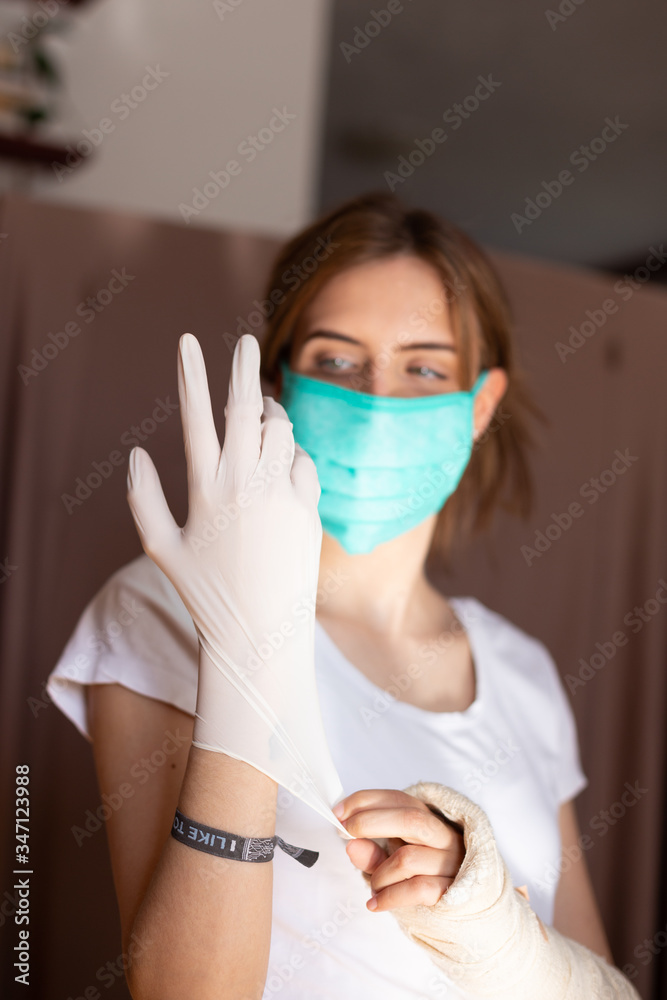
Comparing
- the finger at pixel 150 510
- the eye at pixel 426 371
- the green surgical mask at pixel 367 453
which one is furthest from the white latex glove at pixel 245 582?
the eye at pixel 426 371

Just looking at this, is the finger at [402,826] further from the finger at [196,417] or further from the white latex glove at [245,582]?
the finger at [196,417]

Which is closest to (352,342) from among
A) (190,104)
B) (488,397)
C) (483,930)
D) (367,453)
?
(367,453)

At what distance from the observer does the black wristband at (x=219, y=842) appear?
686mm

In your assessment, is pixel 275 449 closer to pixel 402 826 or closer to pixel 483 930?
pixel 402 826

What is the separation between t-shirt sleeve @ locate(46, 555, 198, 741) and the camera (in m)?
0.85

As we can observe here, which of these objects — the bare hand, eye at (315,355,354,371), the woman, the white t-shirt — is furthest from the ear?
the bare hand

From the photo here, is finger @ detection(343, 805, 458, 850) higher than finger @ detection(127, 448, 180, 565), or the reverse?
finger @ detection(127, 448, 180, 565)

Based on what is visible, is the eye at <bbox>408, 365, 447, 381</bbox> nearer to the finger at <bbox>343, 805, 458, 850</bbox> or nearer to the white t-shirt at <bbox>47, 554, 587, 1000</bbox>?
the white t-shirt at <bbox>47, 554, 587, 1000</bbox>

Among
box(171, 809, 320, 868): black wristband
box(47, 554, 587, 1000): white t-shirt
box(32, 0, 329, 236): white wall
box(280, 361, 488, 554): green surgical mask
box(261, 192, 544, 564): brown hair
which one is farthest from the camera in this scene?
box(32, 0, 329, 236): white wall

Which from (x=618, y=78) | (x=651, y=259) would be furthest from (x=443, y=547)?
(x=651, y=259)

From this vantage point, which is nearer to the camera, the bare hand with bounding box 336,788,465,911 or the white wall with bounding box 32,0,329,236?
the bare hand with bounding box 336,788,465,911

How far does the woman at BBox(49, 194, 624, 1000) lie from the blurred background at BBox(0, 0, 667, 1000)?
1.39 ft

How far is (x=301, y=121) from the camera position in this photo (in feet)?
7.15

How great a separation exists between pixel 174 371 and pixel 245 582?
0.89 meters
